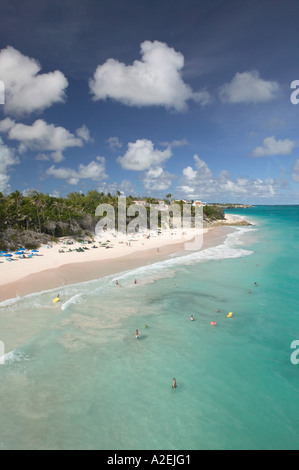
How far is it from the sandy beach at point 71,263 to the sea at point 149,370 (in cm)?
310

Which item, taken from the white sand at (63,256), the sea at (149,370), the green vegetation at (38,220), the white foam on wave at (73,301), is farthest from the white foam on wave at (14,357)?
the green vegetation at (38,220)

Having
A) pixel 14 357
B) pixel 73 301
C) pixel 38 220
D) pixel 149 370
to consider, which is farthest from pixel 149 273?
pixel 38 220

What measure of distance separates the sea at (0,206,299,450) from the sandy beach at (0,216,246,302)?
3098 mm

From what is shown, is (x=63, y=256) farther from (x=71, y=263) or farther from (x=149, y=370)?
(x=149, y=370)

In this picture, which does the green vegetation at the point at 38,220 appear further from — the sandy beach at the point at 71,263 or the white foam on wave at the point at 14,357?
the white foam on wave at the point at 14,357

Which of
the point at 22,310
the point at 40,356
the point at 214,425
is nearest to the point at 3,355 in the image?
the point at 40,356

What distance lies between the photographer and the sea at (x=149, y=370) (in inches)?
437

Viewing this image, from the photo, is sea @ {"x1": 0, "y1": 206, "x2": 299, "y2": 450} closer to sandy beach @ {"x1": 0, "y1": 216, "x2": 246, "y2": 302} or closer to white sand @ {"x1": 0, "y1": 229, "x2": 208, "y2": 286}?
sandy beach @ {"x1": 0, "y1": 216, "x2": 246, "y2": 302}

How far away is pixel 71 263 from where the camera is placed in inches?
1411

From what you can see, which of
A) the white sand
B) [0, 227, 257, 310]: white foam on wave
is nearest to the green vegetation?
the white sand

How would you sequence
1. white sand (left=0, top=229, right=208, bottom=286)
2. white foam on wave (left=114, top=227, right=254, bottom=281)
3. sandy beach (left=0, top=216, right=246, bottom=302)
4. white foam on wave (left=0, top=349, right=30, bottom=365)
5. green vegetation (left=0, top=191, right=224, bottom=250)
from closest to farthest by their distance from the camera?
white foam on wave (left=0, top=349, right=30, bottom=365)
sandy beach (left=0, top=216, right=246, bottom=302)
white sand (left=0, top=229, right=208, bottom=286)
white foam on wave (left=114, top=227, right=254, bottom=281)
green vegetation (left=0, top=191, right=224, bottom=250)

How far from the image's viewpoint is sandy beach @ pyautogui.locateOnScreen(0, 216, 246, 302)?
27328 mm

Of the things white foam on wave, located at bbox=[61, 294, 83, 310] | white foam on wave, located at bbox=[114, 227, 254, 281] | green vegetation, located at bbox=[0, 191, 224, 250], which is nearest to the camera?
white foam on wave, located at bbox=[61, 294, 83, 310]

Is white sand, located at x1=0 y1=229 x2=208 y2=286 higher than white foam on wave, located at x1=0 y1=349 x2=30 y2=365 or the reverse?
higher
